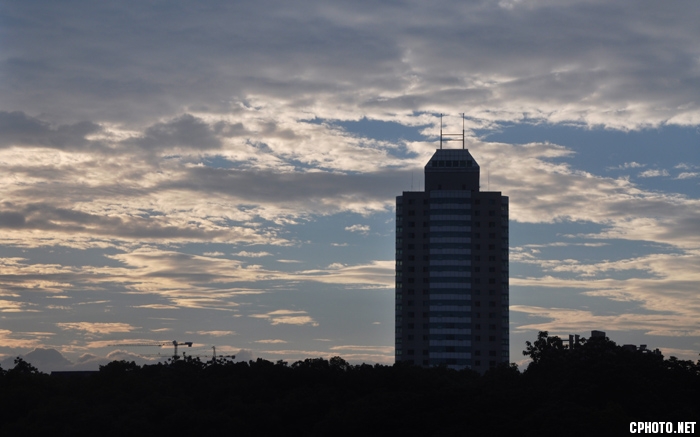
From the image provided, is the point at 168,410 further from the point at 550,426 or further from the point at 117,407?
the point at 550,426

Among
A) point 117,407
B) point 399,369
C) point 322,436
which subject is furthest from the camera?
point 399,369

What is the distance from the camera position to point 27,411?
12294 cm

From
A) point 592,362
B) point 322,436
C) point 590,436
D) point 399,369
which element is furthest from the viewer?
point 399,369

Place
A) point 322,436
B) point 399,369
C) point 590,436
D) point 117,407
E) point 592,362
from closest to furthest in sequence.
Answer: point 590,436, point 322,436, point 592,362, point 117,407, point 399,369

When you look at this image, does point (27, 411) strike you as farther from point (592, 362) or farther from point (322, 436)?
point (592, 362)

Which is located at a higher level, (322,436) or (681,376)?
(681,376)

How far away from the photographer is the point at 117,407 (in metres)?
116

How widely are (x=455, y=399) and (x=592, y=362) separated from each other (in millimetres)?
17007

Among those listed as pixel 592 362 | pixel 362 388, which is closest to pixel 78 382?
pixel 362 388

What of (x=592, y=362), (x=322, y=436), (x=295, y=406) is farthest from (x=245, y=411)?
(x=592, y=362)

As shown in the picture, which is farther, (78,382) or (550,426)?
(78,382)

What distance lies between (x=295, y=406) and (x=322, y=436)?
1126 cm

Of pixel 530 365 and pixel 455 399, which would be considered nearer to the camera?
pixel 455 399

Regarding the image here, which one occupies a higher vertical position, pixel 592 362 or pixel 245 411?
pixel 592 362
